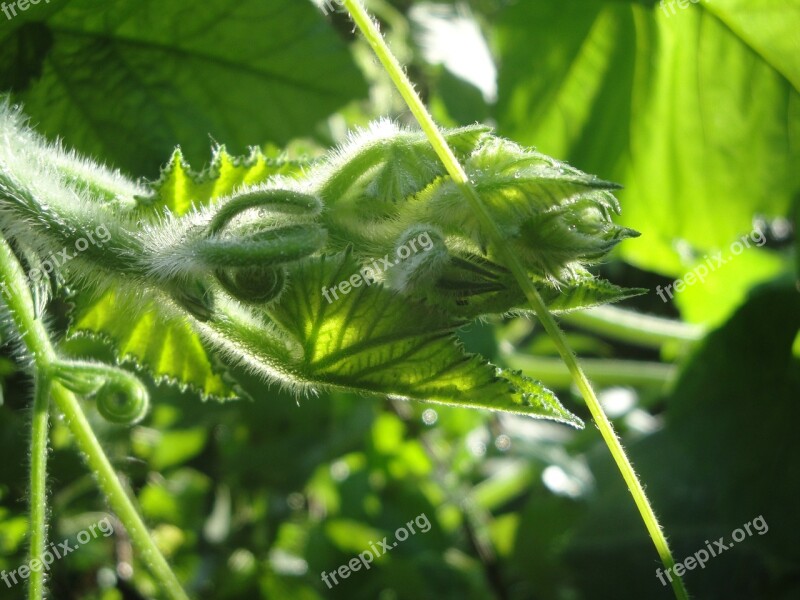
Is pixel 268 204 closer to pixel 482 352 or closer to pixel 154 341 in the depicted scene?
pixel 154 341

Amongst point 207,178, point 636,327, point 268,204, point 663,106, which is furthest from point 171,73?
point 636,327

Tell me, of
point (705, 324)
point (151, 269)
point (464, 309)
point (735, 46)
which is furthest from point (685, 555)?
point (151, 269)

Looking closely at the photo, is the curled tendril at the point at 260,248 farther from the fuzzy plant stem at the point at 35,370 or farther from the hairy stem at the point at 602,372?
the hairy stem at the point at 602,372

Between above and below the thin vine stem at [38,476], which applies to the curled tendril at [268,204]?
above

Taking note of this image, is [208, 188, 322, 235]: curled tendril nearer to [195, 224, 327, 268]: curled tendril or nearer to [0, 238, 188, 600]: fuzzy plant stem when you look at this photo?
[195, 224, 327, 268]: curled tendril

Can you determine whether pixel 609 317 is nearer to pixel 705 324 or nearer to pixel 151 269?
pixel 705 324

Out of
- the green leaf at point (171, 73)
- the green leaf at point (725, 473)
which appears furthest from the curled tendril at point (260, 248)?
the green leaf at point (725, 473)
